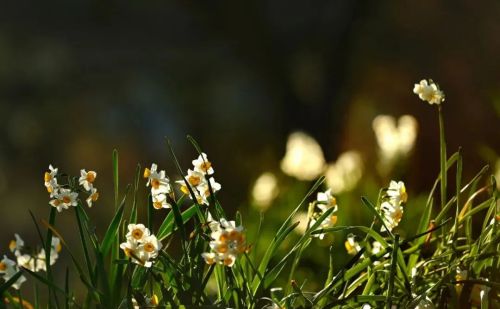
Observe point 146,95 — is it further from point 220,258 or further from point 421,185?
point 220,258

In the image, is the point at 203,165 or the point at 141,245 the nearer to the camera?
the point at 141,245

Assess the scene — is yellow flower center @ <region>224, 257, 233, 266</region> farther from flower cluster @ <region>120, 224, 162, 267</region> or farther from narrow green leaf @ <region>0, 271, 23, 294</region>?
narrow green leaf @ <region>0, 271, 23, 294</region>

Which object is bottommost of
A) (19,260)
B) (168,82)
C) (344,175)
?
(168,82)

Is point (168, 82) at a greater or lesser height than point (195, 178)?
lesser

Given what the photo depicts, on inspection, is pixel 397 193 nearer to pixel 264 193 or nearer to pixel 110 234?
pixel 110 234

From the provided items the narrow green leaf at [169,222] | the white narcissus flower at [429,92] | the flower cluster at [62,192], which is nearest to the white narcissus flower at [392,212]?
the white narcissus flower at [429,92]

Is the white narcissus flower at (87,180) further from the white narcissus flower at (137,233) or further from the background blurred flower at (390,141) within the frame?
the background blurred flower at (390,141)

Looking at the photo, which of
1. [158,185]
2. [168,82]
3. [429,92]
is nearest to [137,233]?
[158,185]
